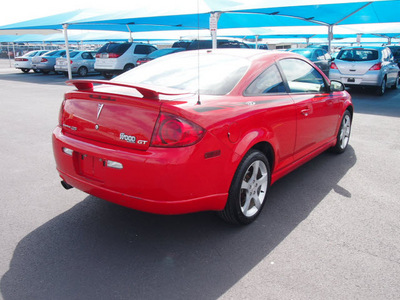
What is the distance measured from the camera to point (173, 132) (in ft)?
8.47

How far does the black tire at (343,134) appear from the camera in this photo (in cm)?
522

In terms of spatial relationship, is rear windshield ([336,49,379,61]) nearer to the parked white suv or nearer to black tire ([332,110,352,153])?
black tire ([332,110,352,153])

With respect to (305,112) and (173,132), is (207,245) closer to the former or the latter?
(173,132)

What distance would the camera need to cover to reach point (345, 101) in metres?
5.08

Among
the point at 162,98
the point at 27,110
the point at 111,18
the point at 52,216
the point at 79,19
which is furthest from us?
the point at 79,19

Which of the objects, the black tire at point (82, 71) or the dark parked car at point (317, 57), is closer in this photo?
the dark parked car at point (317, 57)

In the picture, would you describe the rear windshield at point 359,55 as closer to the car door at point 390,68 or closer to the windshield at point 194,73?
the car door at point 390,68

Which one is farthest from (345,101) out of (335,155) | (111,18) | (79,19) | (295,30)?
(295,30)

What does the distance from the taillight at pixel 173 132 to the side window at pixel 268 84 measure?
31.9 inches

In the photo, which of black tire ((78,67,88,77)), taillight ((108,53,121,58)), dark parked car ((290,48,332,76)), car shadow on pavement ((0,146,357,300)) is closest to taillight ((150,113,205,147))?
car shadow on pavement ((0,146,357,300))

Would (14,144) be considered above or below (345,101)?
below

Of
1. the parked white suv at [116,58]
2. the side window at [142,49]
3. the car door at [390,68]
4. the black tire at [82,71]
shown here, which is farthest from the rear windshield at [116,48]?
the car door at [390,68]

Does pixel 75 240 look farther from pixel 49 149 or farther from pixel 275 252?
pixel 49 149

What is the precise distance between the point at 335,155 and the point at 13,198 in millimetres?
4278
